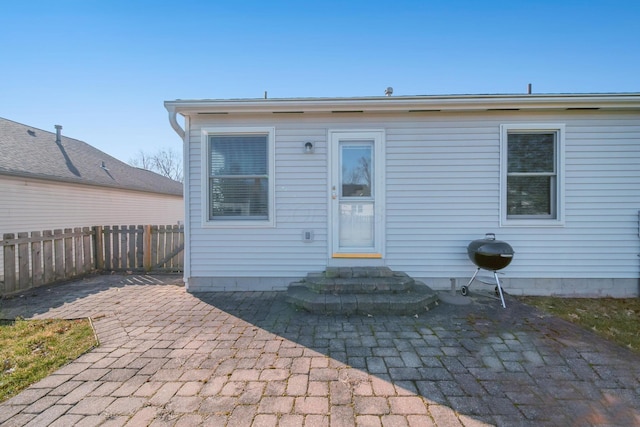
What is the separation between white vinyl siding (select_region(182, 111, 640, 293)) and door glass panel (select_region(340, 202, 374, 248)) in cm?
29

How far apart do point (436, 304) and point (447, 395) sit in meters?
1.98

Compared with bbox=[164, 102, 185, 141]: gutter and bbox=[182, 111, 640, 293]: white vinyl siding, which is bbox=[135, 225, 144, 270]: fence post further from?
bbox=[164, 102, 185, 141]: gutter

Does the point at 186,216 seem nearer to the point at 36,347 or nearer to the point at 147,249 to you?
the point at 147,249

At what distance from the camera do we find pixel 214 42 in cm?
688

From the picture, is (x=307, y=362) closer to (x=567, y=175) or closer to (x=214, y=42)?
(x=567, y=175)

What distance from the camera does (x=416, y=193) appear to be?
14.3 feet

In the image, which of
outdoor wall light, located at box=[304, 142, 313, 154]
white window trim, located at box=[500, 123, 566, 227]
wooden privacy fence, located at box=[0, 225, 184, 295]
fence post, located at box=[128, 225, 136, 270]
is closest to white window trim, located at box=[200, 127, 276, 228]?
outdoor wall light, located at box=[304, 142, 313, 154]

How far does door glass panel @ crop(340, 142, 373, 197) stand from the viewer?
4.41 meters

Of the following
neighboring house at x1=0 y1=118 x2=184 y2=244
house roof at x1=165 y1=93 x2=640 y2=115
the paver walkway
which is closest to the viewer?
the paver walkway

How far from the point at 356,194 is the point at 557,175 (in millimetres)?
3329

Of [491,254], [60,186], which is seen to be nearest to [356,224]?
[491,254]

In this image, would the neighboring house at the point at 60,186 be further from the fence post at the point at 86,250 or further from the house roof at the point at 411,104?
the house roof at the point at 411,104

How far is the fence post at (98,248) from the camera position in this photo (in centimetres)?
575

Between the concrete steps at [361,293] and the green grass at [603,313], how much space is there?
1.71 m
